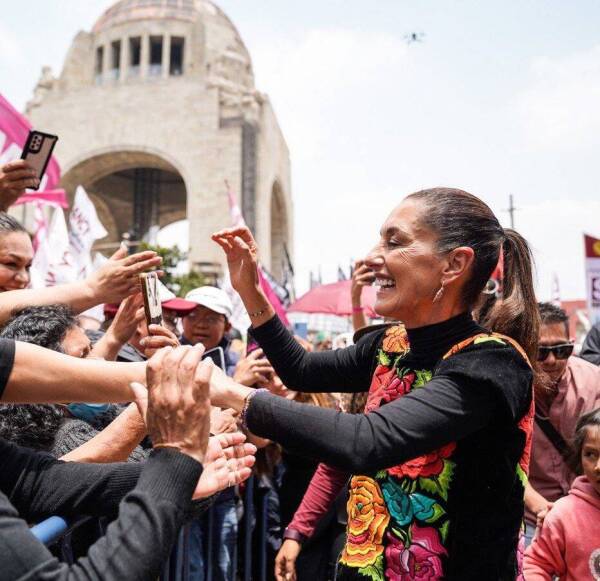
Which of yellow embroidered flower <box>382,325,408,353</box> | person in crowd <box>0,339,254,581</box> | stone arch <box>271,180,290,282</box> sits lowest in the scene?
person in crowd <box>0,339,254,581</box>

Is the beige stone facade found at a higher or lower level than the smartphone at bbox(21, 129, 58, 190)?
higher

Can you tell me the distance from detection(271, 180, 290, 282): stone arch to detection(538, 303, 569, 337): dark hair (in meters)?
32.3

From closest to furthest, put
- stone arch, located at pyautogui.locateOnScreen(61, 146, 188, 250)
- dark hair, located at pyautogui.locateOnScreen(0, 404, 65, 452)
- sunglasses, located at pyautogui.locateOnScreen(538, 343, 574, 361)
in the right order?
dark hair, located at pyautogui.locateOnScreen(0, 404, 65, 452) < sunglasses, located at pyautogui.locateOnScreen(538, 343, 574, 361) < stone arch, located at pyautogui.locateOnScreen(61, 146, 188, 250)

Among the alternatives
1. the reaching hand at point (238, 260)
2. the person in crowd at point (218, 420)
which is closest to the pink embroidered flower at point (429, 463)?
the person in crowd at point (218, 420)

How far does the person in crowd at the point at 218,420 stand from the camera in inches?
110

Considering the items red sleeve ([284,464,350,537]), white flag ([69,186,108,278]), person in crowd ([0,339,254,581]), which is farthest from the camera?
white flag ([69,186,108,278])

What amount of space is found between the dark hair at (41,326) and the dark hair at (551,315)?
2.63 m

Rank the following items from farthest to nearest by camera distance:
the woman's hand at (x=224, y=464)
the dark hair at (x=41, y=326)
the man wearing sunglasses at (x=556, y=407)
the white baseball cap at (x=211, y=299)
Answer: the white baseball cap at (x=211, y=299) < the man wearing sunglasses at (x=556, y=407) < the dark hair at (x=41, y=326) < the woman's hand at (x=224, y=464)

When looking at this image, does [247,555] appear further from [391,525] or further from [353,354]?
[391,525]

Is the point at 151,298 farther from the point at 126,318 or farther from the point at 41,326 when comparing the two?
the point at 126,318

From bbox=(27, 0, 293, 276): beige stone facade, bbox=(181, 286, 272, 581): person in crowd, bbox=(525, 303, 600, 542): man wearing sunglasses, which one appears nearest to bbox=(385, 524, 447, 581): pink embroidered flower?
bbox=(181, 286, 272, 581): person in crowd

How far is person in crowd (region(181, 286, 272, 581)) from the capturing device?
9.13 feet

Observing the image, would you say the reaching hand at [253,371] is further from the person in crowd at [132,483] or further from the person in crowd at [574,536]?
the person in crowd at [574,536]

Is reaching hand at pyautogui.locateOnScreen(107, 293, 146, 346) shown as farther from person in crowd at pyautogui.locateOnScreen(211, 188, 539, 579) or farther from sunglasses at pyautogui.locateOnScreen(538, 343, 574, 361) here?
sunglasses at pyautogui.locateOnScreen(538, 343, 574, 361)
